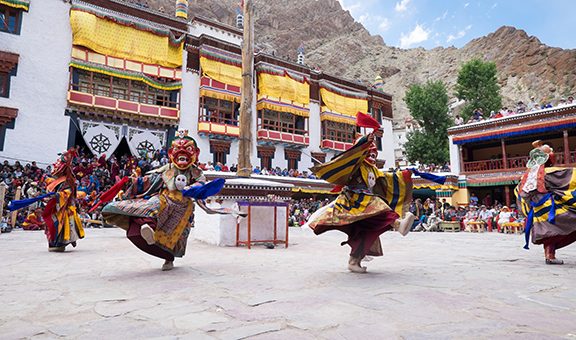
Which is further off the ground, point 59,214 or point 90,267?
point 59,214

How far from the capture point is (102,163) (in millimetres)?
18734

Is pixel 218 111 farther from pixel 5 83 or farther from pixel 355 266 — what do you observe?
pixel 355 266

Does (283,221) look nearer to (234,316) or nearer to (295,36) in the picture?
(234,316)

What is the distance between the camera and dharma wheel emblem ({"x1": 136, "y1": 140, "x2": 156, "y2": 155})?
69.1ft

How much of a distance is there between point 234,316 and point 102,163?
18.6 metres

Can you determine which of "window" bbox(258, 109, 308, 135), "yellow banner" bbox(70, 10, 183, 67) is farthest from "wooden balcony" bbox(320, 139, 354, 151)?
"yellow banner" bbox(70, 10, 183, 67)

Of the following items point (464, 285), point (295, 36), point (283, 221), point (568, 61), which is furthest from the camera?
point (295, 36)

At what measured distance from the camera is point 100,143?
65.3 feet

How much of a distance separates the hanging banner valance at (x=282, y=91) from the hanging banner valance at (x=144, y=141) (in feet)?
24.3

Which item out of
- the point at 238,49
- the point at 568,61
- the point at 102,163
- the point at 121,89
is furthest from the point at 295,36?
the point at 102,163

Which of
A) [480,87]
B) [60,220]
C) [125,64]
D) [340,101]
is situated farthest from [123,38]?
[480,87]

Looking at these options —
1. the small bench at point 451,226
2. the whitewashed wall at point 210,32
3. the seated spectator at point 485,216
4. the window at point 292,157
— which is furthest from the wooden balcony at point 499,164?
the whitewashed wall at point 210,32

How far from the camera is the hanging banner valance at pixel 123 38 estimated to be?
19844 mm

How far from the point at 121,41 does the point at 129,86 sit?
2.54m
